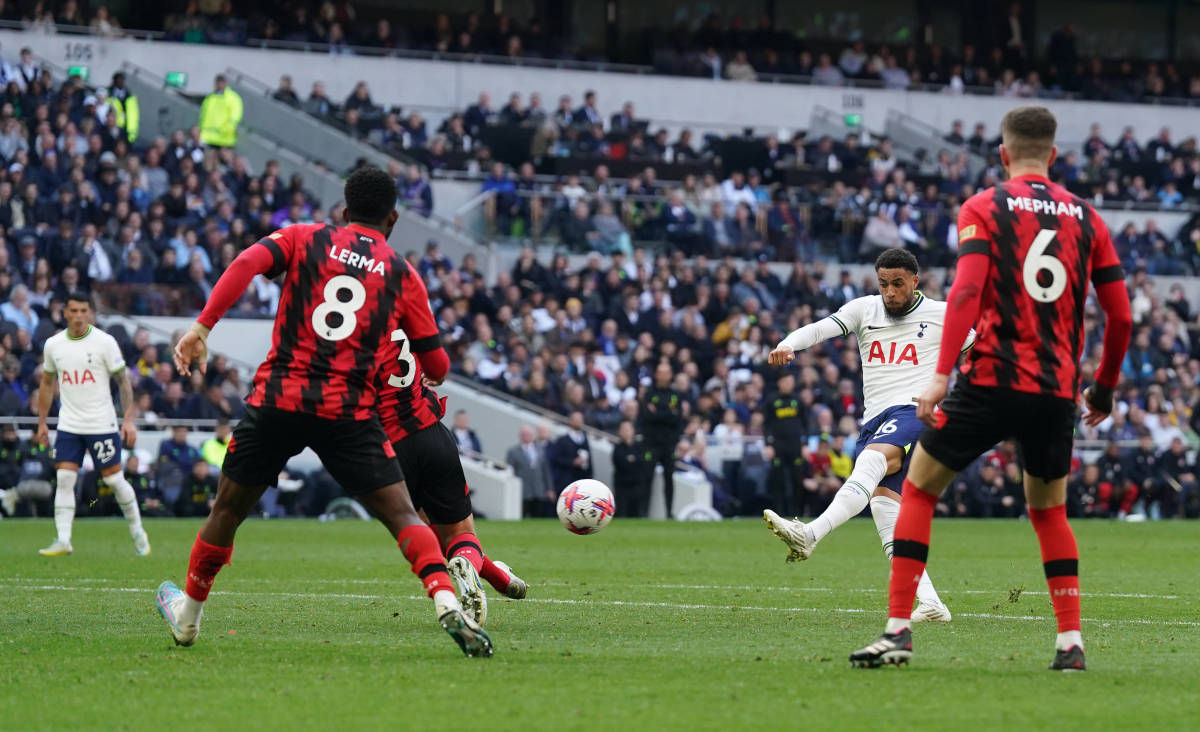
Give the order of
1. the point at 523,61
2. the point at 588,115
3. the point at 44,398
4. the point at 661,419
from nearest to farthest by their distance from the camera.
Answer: the point at 44,398 < the point at 661,419 < the point at 588,115 < the point at 523,61

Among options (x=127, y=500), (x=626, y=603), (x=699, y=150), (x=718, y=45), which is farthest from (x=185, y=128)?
(x=626, y=603)

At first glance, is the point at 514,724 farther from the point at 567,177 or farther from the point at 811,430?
the point at 567,177

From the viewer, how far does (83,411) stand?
16.0m

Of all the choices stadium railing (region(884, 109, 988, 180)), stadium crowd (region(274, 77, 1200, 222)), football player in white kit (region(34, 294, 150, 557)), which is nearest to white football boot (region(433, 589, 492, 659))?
football player in white kit (region(34, 294, 150, 557))

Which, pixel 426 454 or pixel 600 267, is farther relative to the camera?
pixel 600 267

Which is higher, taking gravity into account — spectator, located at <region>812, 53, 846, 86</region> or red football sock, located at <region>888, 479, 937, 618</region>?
spectator, located at <region>812, 53, 846, 86</region>

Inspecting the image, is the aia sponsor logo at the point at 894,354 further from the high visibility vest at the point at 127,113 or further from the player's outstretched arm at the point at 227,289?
the high visibility vest at the point at 127,113

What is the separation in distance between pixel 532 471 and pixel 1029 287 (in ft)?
64.2

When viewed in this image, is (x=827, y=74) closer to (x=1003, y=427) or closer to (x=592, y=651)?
(x=592, y=651)

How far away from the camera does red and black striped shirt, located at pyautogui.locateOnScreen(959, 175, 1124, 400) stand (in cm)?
716

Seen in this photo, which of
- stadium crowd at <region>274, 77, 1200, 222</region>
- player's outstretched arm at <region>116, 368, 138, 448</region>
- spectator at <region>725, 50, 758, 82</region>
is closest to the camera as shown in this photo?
player's outstretched arm at <region>116, 368, 138, 448</region>

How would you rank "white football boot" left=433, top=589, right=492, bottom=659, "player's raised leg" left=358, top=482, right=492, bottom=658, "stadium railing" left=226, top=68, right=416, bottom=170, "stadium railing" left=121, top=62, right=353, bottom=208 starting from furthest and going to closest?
"stadium railing" left=226, top=68, right=416, bottom=170 → "stadium railing" left=121, top=62, right=353, bottom=208 → "player's raised leg" left=358, top=482, right=492, bottom=658 → "white football boot" left=433, top=589, right=492, bottom=659

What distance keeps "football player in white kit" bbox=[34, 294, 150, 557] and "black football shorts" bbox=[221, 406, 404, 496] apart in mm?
8416

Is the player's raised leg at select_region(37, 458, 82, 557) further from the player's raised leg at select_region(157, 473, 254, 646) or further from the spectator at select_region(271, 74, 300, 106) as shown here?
the spectator at select_region(271, 74, 300, 106)
